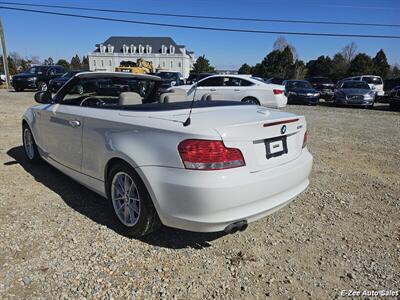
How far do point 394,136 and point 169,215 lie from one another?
26.2 ft

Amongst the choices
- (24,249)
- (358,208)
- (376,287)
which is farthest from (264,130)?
(24,249)

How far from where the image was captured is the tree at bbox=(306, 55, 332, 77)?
53219 millimetres

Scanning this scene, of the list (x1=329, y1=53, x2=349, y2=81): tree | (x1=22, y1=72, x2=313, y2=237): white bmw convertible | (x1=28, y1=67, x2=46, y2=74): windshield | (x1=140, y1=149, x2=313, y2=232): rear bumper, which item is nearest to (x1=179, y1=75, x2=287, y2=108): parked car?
(x1=22, y1=72, x2=313, y2=237): white bmw convertible

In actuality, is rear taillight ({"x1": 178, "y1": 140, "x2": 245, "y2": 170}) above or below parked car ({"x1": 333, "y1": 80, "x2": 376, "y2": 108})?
above

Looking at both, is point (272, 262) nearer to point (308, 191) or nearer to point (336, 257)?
point (336, 257)

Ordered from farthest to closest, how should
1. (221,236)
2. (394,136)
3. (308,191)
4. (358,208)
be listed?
(394,136) → (308,191) → (358,208) → (221,236)

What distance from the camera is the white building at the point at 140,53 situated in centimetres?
9175

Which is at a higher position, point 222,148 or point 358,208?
point 222,148

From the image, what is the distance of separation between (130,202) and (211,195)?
1.00m

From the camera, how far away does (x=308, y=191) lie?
4.40 metres

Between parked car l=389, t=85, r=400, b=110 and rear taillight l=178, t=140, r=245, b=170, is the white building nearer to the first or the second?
parked car l=389, t=85, r=400, b=110

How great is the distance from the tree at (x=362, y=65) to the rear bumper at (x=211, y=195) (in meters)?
47.2

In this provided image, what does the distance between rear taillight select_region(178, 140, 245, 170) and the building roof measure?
9661 centimetres

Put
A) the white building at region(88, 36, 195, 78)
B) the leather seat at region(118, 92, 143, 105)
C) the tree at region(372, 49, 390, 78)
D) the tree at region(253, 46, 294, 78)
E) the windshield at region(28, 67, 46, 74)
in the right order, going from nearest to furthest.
→ the leather seat at region(118, 92, 143, 105) < the windshield at region(28, 67, 46, 74) < the tree at region(372, 49, 390, 78) < the tree at region(253, 46, 294, 78) < the white building at region(88, 36, 195, 78)
